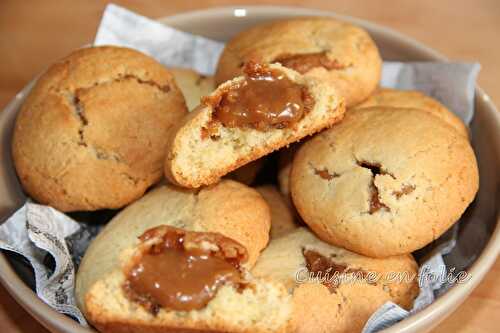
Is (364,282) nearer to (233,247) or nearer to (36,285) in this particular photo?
(233,247)

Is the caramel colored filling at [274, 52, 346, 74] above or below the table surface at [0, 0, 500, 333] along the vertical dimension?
above

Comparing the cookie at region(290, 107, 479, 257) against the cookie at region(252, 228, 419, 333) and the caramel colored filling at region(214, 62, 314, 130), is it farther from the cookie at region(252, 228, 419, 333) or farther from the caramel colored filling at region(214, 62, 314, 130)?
the caramel colored filling at region(214, 62, 314, 130)

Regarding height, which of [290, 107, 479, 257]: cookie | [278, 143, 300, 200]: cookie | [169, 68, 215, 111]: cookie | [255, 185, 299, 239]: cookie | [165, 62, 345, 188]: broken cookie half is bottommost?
[255, 185, 299, 239]: cookie

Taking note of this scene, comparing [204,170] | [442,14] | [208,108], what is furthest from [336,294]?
[442,14]

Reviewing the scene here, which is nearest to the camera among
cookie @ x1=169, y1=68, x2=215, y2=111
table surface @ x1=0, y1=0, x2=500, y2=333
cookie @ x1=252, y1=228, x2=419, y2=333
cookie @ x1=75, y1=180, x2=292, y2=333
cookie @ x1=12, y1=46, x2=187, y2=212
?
cookie @ x1=75, y1=180, x2=292, y2=333

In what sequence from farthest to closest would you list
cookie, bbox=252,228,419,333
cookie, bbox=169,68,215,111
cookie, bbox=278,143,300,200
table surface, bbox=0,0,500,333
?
1. table surface, bbox=0,0,500,333
2. cookie, bbox=169,68,215,111
3. cookie, bbox=278,143,300,200
4. cookie, bbox=252,228,419,333

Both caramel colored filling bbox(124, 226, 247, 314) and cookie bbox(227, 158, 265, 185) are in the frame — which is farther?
cookie bbox(227, 158, 265, 185)

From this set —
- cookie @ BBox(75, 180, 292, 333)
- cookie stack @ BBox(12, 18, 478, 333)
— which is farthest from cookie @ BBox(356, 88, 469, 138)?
cookie @ BBox(75, 180, 292, 333)

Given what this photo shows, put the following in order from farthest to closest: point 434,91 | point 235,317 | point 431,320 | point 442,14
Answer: point 442,14
point 434,91
point 431,320
point 235,317
